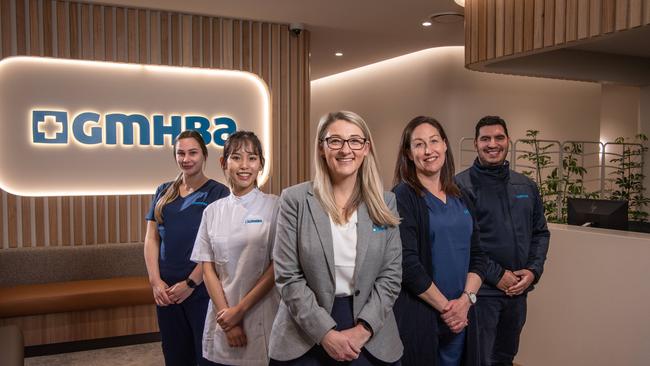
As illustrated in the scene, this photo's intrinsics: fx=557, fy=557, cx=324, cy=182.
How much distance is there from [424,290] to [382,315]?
384 millimetres

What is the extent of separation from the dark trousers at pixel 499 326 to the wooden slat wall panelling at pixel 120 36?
4.28 m

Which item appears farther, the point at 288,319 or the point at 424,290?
the point at 424,290

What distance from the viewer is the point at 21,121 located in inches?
205

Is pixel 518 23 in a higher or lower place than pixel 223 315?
higher

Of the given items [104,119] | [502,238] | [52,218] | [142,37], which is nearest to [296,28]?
[142,37]

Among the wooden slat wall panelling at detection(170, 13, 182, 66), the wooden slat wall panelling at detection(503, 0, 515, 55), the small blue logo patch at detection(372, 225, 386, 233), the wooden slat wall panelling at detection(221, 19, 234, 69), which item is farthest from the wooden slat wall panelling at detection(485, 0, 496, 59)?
the small blue logo patch at detection(372, 225, 386, 233)

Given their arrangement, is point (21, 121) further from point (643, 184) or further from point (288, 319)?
point (643, 184)

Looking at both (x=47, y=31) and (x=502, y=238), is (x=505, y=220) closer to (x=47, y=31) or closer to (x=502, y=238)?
(x=502, y=238)

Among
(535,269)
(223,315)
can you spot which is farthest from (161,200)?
(535,269)

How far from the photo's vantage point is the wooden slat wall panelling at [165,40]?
5.73 m

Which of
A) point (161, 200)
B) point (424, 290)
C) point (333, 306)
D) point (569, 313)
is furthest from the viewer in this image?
point (569, 313)

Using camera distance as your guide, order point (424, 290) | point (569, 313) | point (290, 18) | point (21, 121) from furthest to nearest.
Answer: point (290, 18), point (21, 121), point (569, 313), point (424, 290)

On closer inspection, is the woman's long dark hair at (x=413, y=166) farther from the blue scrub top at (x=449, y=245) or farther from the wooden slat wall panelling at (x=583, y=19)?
the wooden slat wall panelling at (x=583, y=19)

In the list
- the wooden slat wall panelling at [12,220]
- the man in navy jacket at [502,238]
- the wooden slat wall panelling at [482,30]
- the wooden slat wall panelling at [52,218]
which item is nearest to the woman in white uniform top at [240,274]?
the man in navy jacket at [502,238]
